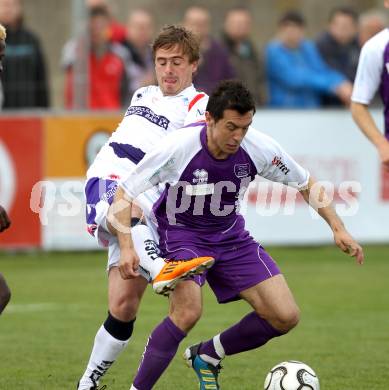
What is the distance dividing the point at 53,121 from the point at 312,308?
4307mm

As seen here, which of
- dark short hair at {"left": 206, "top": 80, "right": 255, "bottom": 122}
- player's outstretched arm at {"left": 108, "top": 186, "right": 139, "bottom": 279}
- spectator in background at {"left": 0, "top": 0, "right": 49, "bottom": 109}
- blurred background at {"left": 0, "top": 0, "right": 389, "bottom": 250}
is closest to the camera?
player's outstretched arm at {"left": 108, "top": 186, "right": 139, "bottom": 279}

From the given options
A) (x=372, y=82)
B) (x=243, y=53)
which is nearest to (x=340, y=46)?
(x=243, y=53)

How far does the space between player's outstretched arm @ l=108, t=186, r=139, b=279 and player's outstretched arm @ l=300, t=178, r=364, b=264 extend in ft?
3.80

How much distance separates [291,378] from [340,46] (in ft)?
29.5

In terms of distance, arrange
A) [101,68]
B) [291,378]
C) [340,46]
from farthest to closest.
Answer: [340,46]
[101,68]
[291,378]

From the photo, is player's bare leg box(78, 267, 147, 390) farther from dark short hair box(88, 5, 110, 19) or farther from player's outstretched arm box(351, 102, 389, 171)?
dark short hair box(88, 5, 110, 19)

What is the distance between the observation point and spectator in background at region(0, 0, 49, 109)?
44.1ft

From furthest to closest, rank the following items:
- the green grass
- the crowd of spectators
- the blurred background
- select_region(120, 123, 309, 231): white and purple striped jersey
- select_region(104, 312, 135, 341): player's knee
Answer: the crowd of spectators, the blurred background, the green grass, select_region(104, 312, 135, 341): player's knee, select_region(120, 123, 309, 231): white and purple striped jersey

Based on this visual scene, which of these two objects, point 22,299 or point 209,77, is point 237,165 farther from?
point 209,77

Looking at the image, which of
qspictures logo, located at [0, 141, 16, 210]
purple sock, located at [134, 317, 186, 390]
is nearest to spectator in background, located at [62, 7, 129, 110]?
qspictures logo, located at [0, 141, 16, 210]

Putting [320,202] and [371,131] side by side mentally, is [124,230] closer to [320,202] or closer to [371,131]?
[320,202]

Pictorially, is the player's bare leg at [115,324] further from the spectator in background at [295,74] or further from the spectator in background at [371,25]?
the spectator in background at [371,25]

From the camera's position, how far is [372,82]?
7941 millimetres

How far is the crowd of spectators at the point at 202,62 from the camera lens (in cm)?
1355
